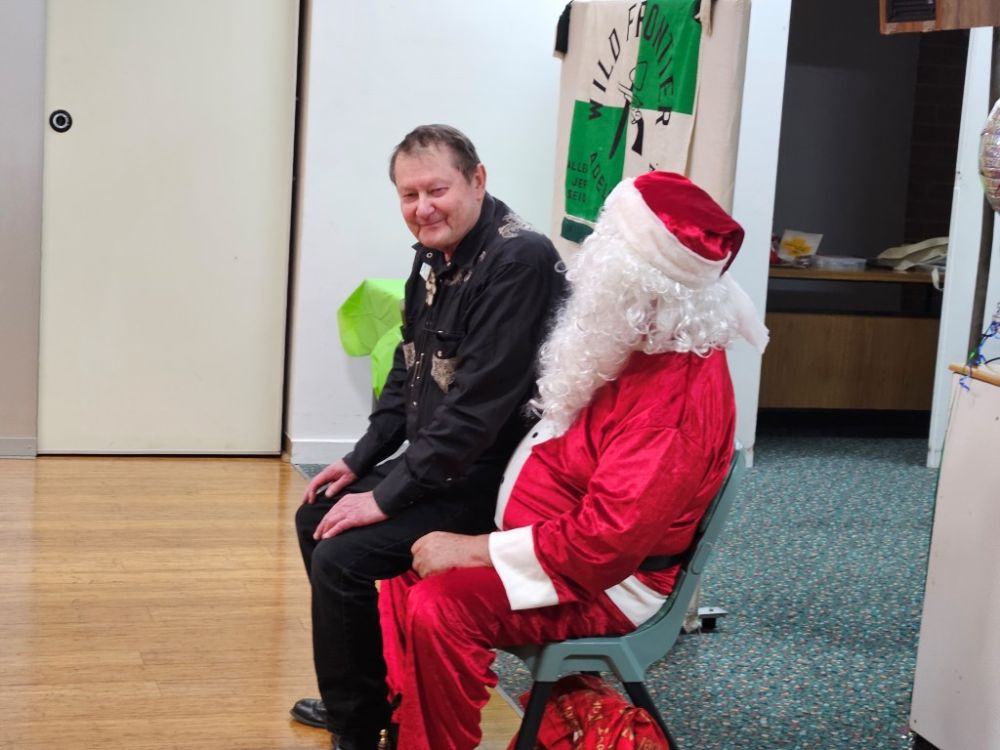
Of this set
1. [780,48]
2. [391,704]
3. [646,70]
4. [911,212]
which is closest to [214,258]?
[646,70]

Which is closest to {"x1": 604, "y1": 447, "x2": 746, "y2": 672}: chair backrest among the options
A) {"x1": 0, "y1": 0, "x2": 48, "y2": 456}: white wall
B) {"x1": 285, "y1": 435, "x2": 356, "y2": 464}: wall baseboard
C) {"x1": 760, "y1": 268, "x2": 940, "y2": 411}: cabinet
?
{"x1": 285, "y1": 435, "x2": 356, "y2": 464}: wall baseboard

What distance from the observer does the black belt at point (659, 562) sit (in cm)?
194

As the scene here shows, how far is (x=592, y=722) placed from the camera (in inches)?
77.7

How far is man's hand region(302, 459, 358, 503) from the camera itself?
2414mm

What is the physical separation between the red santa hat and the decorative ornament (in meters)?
0.50

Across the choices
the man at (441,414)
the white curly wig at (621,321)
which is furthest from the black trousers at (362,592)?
the white curly wig at (621,321)

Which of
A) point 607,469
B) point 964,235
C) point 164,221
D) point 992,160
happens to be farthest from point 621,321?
point 964,235

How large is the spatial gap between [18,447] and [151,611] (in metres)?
1.60

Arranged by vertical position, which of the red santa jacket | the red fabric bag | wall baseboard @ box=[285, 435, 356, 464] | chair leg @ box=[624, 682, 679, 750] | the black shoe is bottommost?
the black shoe

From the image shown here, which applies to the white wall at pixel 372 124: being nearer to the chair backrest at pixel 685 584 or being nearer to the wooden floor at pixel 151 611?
the wooden floor at pixel 151 611

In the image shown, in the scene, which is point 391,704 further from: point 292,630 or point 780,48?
point 780,48

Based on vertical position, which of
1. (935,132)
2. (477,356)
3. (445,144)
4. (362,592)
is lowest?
(362,592)

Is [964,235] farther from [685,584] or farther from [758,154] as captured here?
[685,584]

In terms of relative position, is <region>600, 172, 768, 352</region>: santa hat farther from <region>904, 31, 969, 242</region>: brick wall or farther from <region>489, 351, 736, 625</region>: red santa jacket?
<region>904, 31, 969, 242</region>: brick wall
